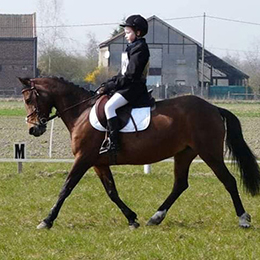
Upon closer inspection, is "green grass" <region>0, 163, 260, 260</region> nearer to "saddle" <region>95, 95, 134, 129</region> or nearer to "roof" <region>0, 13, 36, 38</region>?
"saddle" <region>95, 95, 134, 129</region>

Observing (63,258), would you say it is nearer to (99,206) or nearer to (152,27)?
(99,206)

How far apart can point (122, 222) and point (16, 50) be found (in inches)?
2730

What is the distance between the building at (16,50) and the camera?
74688 mm

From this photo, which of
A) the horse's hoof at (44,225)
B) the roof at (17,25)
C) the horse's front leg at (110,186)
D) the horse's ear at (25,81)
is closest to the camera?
the horse's hoof at (44,225)

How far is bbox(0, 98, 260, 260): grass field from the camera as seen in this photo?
7.88m

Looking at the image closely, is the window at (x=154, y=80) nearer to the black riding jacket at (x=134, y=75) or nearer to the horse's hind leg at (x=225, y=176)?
the horse's hind leg at (x=225, y=176)

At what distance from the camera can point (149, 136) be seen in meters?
9.74

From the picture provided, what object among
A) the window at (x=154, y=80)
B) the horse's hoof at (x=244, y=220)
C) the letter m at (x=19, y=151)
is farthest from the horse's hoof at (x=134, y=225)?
the window at (x=154, y=80)

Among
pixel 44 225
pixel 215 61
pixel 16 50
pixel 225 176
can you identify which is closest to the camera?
pixel 44 225

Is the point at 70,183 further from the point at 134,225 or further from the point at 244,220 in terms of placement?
the point at 244,220

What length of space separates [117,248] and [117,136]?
2000 mm

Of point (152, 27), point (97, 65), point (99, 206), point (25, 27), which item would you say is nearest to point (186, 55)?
point (152, 27)

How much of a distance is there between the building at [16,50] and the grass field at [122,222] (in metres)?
57.5

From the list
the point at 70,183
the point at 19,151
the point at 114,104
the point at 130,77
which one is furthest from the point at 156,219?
the point at 19,151
